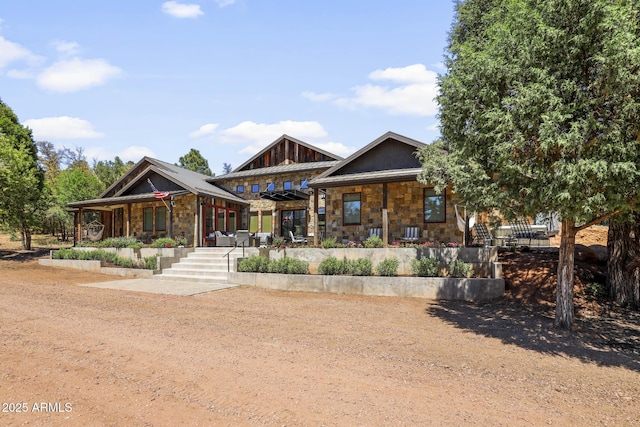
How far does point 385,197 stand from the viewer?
13148 mm

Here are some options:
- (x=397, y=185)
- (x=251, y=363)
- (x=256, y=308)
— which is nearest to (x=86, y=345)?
(x=251, y=363)

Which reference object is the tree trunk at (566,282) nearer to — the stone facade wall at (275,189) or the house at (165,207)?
the stone facade wall at (275,189)

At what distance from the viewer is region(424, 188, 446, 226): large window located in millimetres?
14305

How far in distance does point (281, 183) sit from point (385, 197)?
8945mm

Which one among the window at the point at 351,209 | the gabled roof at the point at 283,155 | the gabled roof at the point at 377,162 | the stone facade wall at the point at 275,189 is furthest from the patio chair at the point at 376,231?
the gabled roof at the point at 283,155

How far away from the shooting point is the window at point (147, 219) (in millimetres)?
20844

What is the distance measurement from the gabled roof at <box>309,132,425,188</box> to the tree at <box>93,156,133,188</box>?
31.5 meters

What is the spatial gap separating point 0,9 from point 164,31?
12.3 feet

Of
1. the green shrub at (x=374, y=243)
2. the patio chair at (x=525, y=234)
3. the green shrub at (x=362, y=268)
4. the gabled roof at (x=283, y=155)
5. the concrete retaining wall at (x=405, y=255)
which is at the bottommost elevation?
the green shrub at (x=362, y=268)

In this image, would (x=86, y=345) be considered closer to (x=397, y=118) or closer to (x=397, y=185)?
(x=397, y=185)

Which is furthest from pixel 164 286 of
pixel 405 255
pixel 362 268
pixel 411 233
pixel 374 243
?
pixel 411 233

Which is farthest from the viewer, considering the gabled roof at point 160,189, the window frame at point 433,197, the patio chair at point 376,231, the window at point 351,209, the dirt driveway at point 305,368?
the gabled roof at point 160,189

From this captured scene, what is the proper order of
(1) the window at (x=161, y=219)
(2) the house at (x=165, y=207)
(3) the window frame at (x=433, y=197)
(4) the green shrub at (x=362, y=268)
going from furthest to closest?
1. (1) the window at (x=161, y=219)
2. (2) the house at (x=165, y=207)
3. (3) the window frame at (x=433, y=197)
4. (4) the green shrub at (x=362, y=268)

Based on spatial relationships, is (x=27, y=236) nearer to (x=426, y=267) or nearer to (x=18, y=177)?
(x=18, y=177)
